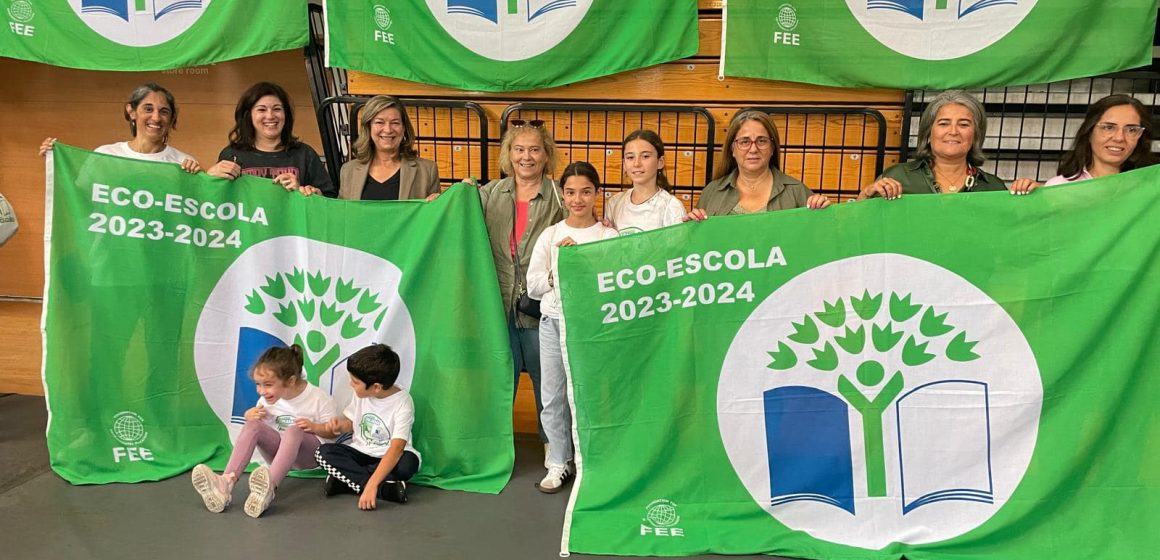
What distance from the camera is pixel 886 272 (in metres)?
3.03

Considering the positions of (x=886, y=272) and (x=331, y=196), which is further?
(x=331, y=196)

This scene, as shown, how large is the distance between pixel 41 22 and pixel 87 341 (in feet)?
7.62

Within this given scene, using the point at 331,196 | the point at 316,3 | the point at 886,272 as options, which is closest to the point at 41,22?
the point at 316,3

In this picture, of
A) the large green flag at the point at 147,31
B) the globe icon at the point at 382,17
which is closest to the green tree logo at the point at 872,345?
the globe icon at the point at 382,17

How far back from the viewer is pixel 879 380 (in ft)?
10.0

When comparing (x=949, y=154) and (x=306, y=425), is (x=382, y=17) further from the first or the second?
(x=949, y=154)

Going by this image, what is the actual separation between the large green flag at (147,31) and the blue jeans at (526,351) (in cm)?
220

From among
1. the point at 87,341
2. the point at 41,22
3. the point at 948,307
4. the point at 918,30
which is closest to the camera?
the point at 948,307

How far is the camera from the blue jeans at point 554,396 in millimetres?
3590

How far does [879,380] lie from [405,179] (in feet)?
6.94

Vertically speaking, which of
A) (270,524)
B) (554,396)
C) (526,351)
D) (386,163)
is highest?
(386,163)

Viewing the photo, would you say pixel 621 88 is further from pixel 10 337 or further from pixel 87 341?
pixel 10 337

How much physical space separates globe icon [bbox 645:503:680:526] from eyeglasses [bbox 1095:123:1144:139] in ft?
6.76

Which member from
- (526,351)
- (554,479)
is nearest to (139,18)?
(526,351)
